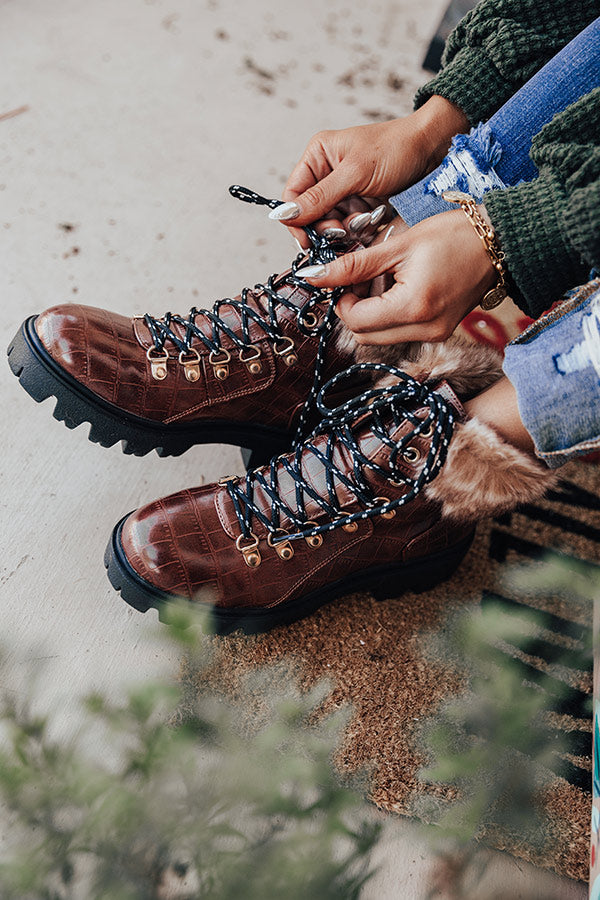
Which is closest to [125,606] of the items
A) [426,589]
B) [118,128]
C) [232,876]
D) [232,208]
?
[426,589]

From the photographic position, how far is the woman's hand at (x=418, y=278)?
696 millimetres

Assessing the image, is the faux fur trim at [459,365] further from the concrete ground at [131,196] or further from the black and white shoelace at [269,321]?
the concrete ground at [131,196]

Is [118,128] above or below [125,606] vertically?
above

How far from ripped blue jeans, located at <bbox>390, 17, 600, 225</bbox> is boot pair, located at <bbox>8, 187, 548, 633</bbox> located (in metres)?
0.12

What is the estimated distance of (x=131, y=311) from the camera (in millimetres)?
1076

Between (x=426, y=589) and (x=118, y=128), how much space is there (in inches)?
41.0

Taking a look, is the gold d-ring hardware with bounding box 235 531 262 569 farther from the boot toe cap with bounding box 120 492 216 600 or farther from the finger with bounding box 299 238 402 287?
the finger with bounding box 299 238 402 287

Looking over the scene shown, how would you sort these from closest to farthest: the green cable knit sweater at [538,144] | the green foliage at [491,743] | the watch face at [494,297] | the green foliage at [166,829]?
1. the green foliage at [166,829]
2. the green foliage at [491,743]
3. the green cable knit sweater at [538,144]
4. the watch face at [494,297]

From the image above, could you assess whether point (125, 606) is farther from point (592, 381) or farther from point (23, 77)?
point (23, 77)

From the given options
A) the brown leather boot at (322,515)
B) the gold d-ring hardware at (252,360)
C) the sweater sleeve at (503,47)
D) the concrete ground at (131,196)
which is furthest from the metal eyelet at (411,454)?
the sweater sleeve at (503,47)

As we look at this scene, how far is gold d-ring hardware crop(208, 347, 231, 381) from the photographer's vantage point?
81cm

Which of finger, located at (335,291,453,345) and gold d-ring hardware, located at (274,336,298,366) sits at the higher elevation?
finger, located at (335,291,453,345)

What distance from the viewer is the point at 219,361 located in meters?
0.81

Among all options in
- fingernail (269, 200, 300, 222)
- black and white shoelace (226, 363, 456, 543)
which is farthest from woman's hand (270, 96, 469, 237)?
black and white shoelace (226, 363, 456, 543)
